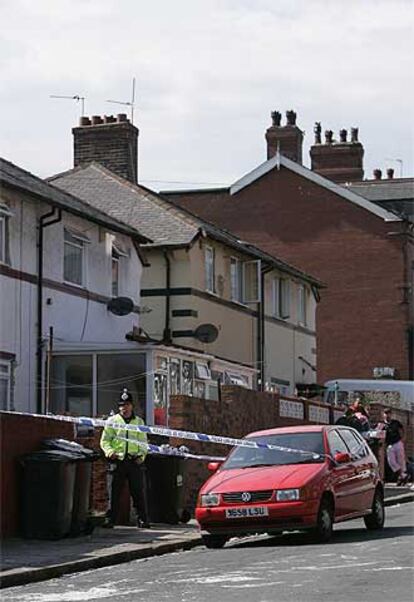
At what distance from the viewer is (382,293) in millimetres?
47562

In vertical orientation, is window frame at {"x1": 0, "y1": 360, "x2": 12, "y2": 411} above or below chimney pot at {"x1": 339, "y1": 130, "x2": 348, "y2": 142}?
below

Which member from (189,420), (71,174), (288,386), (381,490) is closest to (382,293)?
(288,386)

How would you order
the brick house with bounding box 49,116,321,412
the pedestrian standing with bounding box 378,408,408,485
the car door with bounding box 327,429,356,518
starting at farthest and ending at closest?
the brick house with bounding box 49,116,321,412, the pedestrian standing with bounding box 378,408,408,485, the car door with bounding box 327,429,356,518

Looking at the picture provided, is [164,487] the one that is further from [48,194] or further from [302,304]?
[302,304]

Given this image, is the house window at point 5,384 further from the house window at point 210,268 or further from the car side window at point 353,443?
the house window at point 210,268

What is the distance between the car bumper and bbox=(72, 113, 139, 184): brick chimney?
21.4 m

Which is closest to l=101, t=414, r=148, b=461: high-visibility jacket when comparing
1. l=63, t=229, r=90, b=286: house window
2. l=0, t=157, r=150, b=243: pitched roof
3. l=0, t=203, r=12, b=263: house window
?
l=0, t=203, r=12, b=263: house window

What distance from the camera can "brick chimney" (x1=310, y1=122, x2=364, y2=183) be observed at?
5238 centimetres

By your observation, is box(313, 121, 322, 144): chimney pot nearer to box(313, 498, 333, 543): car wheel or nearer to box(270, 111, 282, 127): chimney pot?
box(270, 111, 282, 127): chimney pot

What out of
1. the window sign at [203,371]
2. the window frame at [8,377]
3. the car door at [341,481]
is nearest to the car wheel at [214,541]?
the car door at [341,481]

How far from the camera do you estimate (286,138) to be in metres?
50.5

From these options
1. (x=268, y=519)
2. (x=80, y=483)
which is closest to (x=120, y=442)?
(x=80, y=483)

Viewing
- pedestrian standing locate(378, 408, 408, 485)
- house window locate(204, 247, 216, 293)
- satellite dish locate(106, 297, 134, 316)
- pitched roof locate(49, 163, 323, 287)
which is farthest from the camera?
house window locate(204, 247, 216, 293)

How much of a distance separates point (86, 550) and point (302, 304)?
2701 centimetres
